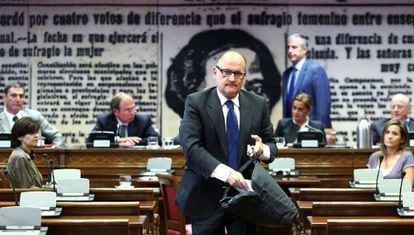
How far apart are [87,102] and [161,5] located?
5.34 ft

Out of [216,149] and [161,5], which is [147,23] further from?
[216,149]

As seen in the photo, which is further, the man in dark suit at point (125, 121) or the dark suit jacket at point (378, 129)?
the dark suit jacket at point (378, 129)

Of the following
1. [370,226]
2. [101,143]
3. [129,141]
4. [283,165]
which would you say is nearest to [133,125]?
[129,141]

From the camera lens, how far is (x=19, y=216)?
4.75 m

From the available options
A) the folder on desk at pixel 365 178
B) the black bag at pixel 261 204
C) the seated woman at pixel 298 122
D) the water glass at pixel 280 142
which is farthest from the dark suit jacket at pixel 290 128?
the black bag at pixel 261 204

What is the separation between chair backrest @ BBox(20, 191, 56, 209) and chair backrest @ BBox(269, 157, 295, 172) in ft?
11.0

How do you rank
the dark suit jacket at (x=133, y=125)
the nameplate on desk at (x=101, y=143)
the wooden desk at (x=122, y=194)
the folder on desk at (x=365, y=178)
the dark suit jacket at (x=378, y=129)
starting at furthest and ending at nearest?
the dark suit jacket at (x=378, y=129), the dark suit jacket at (x=133, y=125), the nameplate on desk at (x=101, y=143), the folder on desk at (x=365, y=178), the wooden desk at (x=122, y=194)

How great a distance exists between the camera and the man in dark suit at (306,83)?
10.6m

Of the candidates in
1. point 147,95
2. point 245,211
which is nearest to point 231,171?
point 245,211

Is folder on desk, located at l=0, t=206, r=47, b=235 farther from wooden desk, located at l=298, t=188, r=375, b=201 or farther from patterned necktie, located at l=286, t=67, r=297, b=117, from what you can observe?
patterned necktie, located at l=286, t=67, r=297, b=117

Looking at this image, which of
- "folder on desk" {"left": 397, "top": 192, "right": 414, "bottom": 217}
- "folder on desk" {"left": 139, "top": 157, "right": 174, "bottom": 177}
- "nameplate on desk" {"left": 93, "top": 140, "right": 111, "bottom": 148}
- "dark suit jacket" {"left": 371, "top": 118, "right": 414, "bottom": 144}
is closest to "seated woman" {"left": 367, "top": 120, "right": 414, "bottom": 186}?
"folder on desk" {"left": 139, "top": 157, "right": 174, "bottom": 177}

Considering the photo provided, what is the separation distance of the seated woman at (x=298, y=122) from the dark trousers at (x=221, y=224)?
16.3ft

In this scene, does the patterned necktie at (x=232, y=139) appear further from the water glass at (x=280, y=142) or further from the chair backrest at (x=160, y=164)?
the water glass at (x=280, y=142)

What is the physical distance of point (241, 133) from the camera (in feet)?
15.8
